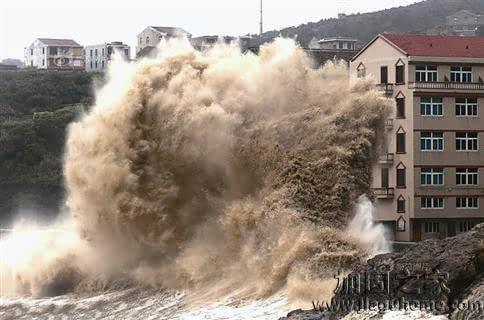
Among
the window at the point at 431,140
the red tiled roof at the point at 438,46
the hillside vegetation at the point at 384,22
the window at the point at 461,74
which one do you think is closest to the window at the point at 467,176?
the window at the point at 431,140

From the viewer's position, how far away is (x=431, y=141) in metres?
45.6

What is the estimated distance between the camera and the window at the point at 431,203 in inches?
1818

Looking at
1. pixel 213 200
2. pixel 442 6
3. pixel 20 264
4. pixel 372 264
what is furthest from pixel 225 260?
pixel 442 6

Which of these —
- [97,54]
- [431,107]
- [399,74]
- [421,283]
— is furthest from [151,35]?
[421,283]

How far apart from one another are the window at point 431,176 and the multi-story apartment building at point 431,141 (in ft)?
0.14

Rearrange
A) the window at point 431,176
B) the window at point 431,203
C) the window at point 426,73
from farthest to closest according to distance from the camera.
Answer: the window at point 431,203, the window at point 431,176, the window at point 426,73

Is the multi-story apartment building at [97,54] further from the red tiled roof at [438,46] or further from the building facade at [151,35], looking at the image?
the red tiled roof at [438,46]

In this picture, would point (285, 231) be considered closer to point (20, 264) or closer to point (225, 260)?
point (225, 260)

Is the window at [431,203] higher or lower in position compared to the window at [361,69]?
lower

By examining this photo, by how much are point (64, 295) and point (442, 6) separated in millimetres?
157859

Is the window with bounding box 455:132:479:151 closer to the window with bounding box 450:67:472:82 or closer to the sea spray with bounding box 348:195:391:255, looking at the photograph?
the window with bounding box 450:67:472:82

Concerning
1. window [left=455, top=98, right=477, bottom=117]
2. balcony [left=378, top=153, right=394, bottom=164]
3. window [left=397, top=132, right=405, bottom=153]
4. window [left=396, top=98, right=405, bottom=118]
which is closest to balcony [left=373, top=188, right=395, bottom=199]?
balcony [left=378, top=153, right=394, bottom=164]

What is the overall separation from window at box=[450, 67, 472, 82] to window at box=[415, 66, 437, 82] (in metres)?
0.79

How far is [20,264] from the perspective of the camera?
109ft
